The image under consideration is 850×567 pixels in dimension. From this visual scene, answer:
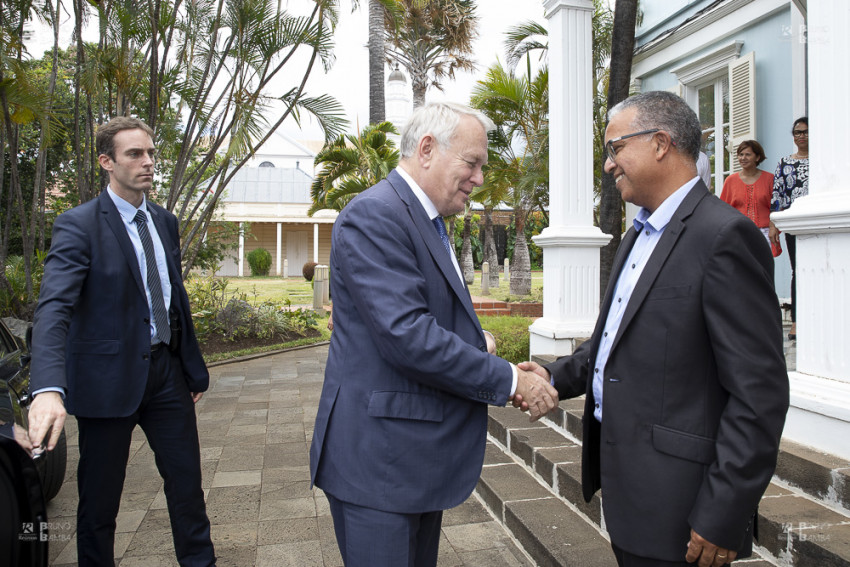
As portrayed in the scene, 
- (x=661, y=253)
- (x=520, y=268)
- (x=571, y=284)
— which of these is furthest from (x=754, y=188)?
(x=520, y=268)

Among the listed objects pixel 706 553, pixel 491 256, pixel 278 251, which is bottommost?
pixel 706 553

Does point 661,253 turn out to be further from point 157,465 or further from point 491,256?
point 491,256

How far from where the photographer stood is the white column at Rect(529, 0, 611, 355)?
216 inches

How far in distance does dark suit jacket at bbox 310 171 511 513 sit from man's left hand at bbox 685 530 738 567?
0.59 m

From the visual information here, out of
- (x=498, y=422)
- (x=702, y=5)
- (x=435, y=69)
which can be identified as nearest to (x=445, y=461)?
(x=498, y=422)

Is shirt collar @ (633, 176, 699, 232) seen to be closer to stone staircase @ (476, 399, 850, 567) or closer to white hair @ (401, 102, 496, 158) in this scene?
white hair @ (401, 102, 496, 158)

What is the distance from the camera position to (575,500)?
11.4ft

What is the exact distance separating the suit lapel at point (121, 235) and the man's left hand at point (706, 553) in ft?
7.42

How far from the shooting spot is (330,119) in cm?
884

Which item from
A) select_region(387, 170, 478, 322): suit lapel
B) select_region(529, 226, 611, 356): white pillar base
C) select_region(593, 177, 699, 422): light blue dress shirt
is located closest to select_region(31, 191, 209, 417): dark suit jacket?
select_region(387, 170, 478, 322): suit lapel

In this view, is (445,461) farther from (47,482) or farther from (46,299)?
(47,482)

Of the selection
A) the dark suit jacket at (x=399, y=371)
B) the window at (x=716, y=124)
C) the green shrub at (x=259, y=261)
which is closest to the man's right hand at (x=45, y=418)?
the dark suit jacket at (x=399, y=371)

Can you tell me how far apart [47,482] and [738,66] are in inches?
326

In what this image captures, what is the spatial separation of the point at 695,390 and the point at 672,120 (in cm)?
74
